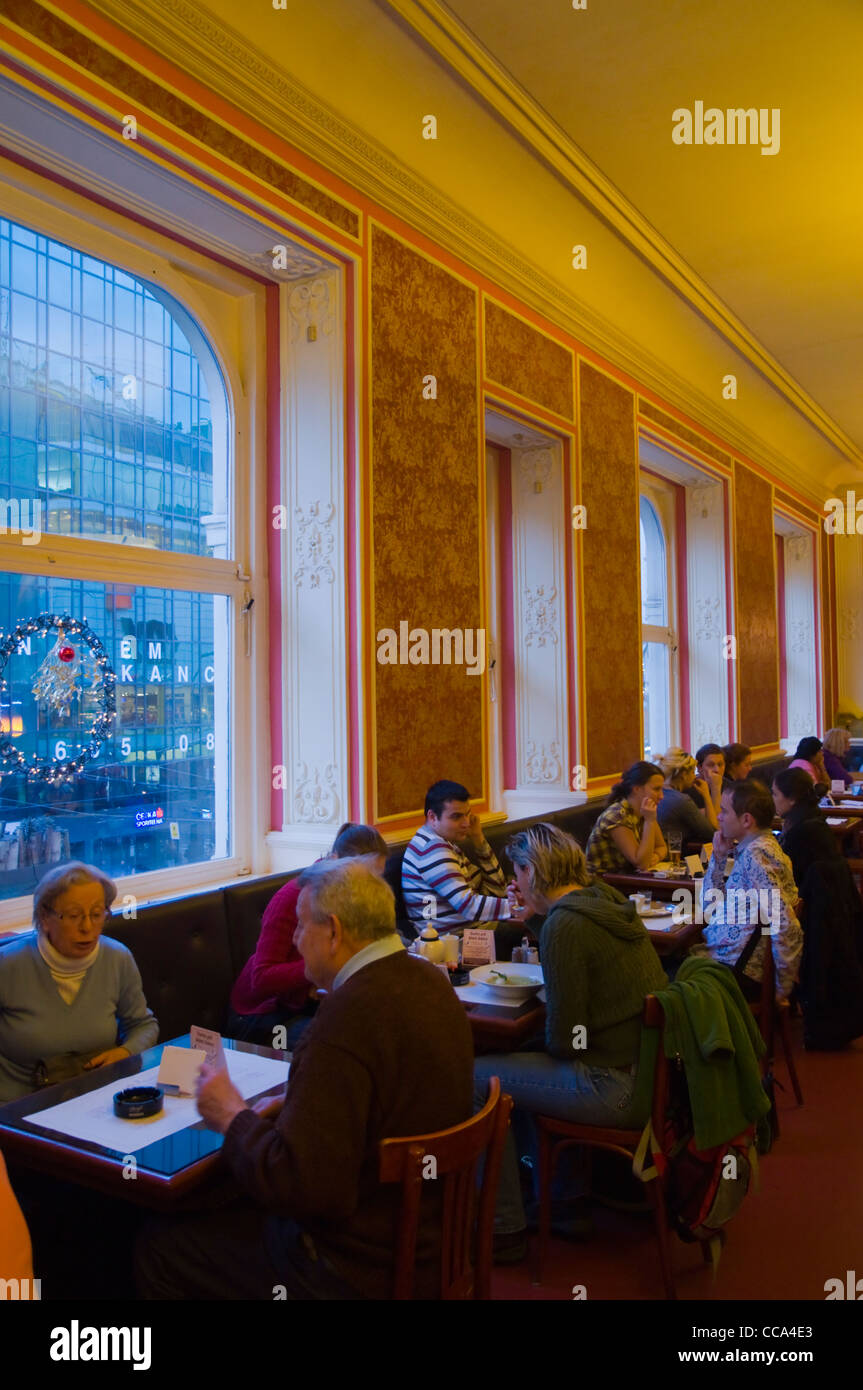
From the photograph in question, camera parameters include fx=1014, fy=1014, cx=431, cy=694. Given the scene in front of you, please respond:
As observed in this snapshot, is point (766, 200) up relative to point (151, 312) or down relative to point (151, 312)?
up

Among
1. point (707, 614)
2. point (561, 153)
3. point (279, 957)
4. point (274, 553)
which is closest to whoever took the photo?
point (279, 957)

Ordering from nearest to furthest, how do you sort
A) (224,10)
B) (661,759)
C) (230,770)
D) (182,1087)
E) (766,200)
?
(182,1087)
(224,10)
(230,770)
(766,200)
(661,759)

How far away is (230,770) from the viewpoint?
161 inches

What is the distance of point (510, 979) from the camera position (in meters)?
3.00

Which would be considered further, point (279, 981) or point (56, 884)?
point (279, 981)

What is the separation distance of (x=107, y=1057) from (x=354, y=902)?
3.15 ft

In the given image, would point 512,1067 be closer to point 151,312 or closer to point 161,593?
point 161,593

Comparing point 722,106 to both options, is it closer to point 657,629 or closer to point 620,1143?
point 620,1143

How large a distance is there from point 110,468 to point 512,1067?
2393mm

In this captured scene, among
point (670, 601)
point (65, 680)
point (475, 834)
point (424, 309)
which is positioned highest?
point (424, 309)

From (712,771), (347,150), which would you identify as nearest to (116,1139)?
(347,150)

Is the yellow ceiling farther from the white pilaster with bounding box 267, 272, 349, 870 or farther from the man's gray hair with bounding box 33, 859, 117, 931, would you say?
the man's gray hair with bounding box 33, 859, 117, 931

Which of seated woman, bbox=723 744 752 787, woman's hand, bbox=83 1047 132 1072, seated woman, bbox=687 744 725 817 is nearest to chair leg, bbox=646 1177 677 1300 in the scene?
woman's hand, bbox=83 1047 132 1072
